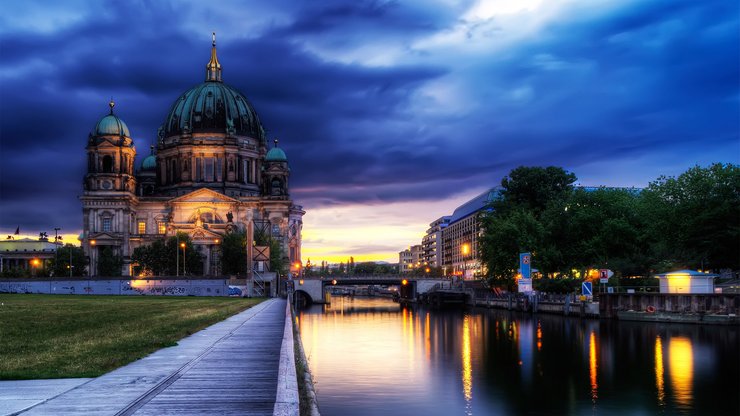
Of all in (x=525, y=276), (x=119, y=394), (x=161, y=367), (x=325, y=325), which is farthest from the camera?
(x=525, y=276)

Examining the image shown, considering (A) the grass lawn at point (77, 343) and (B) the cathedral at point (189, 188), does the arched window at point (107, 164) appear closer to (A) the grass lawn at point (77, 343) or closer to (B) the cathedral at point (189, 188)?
(B) the cathedral at point (189, 188)

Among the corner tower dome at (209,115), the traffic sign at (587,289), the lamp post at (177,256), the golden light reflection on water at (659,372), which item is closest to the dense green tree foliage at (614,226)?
the traffic sign at (587,289)

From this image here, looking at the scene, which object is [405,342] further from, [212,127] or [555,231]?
[212,127]

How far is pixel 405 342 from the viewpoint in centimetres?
6019

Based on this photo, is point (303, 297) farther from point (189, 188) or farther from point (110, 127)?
point (110, 127)

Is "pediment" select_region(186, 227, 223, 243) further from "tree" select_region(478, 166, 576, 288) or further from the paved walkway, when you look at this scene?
the paved walkway

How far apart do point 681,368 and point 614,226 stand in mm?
63660

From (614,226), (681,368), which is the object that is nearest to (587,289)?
(614,226)

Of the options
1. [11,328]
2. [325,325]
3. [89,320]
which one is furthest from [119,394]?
[325,325]

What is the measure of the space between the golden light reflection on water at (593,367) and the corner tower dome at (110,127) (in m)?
135

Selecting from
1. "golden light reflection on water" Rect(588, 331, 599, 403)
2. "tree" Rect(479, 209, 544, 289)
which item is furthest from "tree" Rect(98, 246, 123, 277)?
"golden light reflection on water" Rect(588, 331, 599, 403)

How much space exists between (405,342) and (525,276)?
138ft

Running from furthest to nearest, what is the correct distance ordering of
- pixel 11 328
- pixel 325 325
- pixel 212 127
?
pixel 212 127
pixel 325 325
pixel 11 328

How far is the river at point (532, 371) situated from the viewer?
98.1 ft
